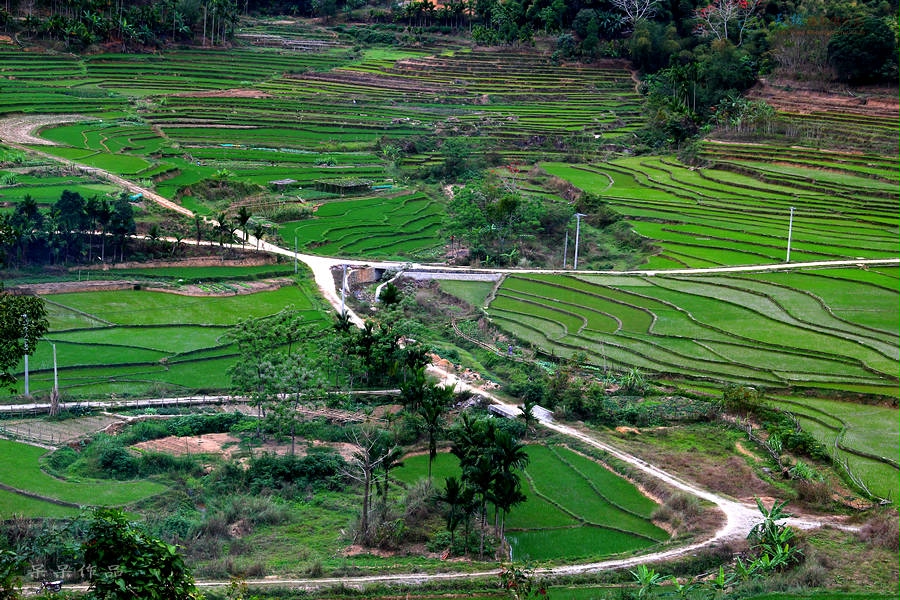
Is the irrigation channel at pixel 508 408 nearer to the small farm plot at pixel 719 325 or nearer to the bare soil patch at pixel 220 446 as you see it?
the small farm plot at pixel 719 325

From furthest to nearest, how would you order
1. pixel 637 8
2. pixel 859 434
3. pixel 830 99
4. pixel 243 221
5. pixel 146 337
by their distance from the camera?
pixel 637 8 < pixel 830 99 < pixel 243 221 < pixel 146 337 < pixel 859 434

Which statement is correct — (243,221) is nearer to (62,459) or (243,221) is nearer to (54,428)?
(54,428)

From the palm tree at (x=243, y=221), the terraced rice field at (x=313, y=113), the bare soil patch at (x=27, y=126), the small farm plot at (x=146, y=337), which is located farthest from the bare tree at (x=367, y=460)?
the bare soil patch at (x=27, y=126)

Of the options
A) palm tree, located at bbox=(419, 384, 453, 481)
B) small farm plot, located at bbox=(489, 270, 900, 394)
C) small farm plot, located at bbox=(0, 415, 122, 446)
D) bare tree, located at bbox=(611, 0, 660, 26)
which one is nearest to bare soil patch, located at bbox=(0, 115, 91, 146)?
small farm plot, located at bbox=(489, 270, 900, 394)

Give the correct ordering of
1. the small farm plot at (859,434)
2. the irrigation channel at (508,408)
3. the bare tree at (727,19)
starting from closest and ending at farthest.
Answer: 1. the irrigation channel at (508,408)
2. the small farm plot at (859,434)
3. the bare tree at (727,19)

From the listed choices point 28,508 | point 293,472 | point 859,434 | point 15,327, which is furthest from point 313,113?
point 15,327

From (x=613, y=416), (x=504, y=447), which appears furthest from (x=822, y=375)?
(x=504, y=447)
